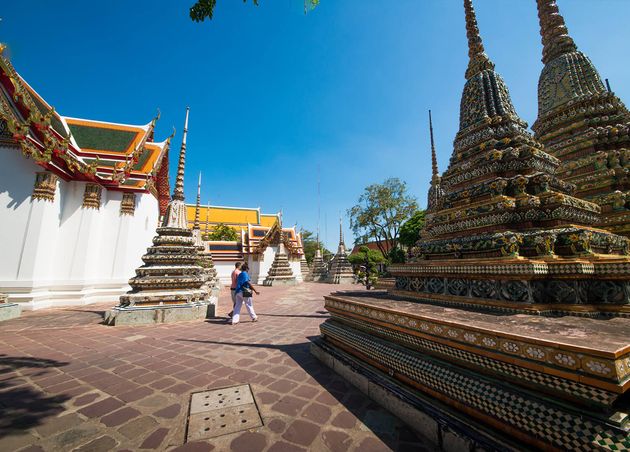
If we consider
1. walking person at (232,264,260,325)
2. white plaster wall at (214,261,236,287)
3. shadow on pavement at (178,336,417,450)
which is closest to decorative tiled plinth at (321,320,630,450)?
shadow on pavement at (178,336,417,450)

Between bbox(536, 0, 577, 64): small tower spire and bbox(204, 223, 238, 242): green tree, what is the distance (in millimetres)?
32557

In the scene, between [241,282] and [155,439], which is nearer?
[155,439]

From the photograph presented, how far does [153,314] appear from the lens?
21.4 ft

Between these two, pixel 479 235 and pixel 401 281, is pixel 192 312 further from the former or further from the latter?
pixel 479 235

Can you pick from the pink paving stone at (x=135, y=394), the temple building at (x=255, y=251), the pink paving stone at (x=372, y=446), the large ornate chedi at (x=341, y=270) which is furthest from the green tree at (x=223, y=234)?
the pink paving stone at (x=372, y=446)

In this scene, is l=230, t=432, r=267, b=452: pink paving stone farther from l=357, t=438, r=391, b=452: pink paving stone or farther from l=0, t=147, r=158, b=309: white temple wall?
l=0, t=147, r=158, b=309: white temple wall

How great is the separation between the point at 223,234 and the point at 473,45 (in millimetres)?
33278

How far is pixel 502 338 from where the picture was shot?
6.01 feet

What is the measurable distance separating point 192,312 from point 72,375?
12.0ft

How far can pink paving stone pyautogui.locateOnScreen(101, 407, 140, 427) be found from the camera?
2.34 meters

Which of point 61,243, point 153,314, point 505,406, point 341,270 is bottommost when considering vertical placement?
point 153,314

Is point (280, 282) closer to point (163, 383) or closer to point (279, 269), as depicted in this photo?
point (279, 269)

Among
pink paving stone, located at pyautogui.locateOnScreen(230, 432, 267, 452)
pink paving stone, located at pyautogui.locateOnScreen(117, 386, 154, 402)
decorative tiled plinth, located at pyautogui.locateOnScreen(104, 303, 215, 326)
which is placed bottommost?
pink paving stone, located at pyautogui.locateOnScreen(117, 386, 154, 402)

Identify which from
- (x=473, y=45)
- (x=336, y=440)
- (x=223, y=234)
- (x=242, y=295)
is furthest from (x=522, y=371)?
(x=223, y=234)
